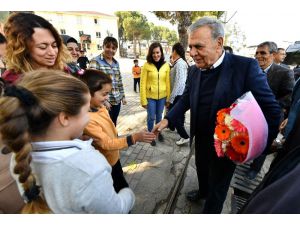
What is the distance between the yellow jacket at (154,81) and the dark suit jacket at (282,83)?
6.15 feet

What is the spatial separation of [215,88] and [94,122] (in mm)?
1182

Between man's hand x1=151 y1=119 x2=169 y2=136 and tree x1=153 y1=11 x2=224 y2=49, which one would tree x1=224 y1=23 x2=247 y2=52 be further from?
man's hand x1=151 y1=119 x2=169 y2=136

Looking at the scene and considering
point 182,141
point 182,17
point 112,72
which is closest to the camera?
point 112,72

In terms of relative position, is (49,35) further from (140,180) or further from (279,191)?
(140,180)

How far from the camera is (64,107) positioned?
1046 millimetres

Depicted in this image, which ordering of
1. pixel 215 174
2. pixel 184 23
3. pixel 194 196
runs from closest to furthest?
pixel 215 174
pixel 194 196
pixel 184 23

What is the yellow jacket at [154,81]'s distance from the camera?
165 inches

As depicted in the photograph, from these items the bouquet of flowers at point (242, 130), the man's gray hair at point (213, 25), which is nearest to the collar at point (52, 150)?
the bouquet of flowers at point (242, 130)

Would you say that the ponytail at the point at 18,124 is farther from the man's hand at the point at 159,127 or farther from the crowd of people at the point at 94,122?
the man's hand at the point at 159,127

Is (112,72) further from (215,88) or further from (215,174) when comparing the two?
(215,174)

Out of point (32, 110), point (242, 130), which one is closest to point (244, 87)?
point (242, 130)

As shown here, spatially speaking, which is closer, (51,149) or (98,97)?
(51,149)

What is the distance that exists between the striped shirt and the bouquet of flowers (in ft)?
8.29

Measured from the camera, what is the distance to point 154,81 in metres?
4.23
